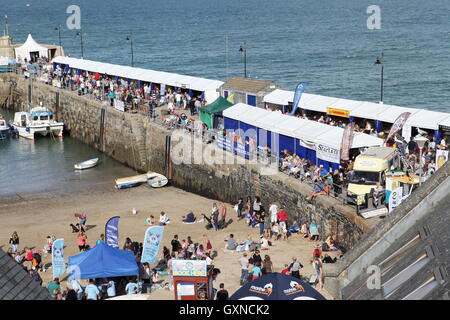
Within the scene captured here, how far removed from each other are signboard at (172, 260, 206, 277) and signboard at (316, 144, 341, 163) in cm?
1055

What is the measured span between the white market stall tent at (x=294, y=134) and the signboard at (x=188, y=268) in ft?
34.6

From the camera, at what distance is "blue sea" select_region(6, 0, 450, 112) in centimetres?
6469

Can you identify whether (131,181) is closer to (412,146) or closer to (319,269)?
(412,146)

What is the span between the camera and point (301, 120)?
29828mm

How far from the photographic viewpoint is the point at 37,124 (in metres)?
48.2

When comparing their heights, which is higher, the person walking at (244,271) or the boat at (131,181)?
the person walking at (244,271)

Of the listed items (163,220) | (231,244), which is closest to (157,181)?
(163,220)

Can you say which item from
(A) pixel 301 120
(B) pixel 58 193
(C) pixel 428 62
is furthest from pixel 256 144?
(C) pixel 428 62

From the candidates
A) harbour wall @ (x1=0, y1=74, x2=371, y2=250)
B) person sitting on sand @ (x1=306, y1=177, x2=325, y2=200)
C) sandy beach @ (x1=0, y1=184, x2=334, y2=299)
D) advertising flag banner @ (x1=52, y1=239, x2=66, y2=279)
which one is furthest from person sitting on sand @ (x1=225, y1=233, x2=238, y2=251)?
advertising flag banner @ (x1=52, y1=239, x2=66, y2=279)

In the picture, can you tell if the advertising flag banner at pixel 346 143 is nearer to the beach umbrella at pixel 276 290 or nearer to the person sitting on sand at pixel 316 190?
the person sitting on sand at pixel 316 190

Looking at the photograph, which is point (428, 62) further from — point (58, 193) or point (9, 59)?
point (58, 193)

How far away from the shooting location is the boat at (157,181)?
1375 inches

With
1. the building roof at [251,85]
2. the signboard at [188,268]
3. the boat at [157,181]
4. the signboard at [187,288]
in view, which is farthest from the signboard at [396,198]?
the boat at [157,181]

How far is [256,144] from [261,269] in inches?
444
